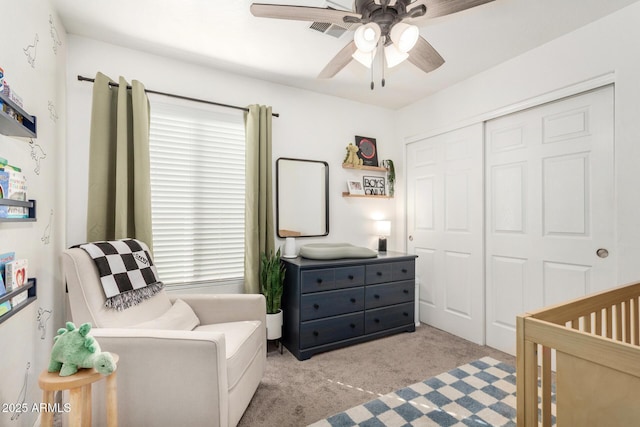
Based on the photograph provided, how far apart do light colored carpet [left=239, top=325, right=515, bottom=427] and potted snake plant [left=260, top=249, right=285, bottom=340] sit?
225 mm

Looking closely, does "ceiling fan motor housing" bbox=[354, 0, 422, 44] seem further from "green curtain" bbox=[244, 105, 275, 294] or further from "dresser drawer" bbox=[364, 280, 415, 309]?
"dresser drawer" bbox=[364, 280, 415, 309]

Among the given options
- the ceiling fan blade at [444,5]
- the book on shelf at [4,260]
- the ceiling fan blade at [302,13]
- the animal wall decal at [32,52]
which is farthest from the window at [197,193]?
the ceiling fan blade at [444,5]

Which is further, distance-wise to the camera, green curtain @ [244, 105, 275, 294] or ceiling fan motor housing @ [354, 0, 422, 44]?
green curtain @ [244, 105, 275, 294]

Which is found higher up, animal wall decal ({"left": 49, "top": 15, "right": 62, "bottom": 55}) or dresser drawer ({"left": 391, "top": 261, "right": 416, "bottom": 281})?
animal wall decal ({"left": 49, "top": 15, "right": 62, "bottom": 55})

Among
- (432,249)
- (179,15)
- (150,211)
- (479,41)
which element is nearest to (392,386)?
(432,249)

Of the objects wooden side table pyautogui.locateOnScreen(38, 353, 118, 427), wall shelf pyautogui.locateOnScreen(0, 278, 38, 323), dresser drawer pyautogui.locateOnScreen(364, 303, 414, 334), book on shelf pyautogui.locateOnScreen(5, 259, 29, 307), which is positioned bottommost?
dresser drawer pyautogui.locateOnScreen(364, 303, 414, 334)

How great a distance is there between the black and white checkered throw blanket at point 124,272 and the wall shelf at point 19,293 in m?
0.27

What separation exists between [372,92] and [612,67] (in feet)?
6.11

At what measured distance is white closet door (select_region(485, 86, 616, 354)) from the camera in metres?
2.04

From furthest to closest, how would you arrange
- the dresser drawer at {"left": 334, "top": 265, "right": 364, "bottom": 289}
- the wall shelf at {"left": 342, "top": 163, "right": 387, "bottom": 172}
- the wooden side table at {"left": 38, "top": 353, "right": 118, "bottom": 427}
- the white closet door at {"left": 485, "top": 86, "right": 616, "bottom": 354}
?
the wall shelf at {"left": 342, "top": 163, "right": 387, "bottom": 172}
the dresser drawer at {"left": 334, "top": 265, "right": 364, "bottom": 289}
the white closet door at {"left": 485, "top": 86, "right": 616, "bottom": 354}
the wooden side table at {"left": 38, "top": 353, "right": 118, "bottom": 427}

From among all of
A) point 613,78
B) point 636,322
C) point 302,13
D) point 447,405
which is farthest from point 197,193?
point 613,78

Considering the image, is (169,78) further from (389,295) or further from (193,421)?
(389,295)

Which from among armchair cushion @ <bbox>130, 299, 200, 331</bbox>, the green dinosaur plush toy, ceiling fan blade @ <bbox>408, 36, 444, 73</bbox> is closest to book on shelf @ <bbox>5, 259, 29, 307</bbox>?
the green dinosaur plush toy

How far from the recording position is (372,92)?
3207mm
